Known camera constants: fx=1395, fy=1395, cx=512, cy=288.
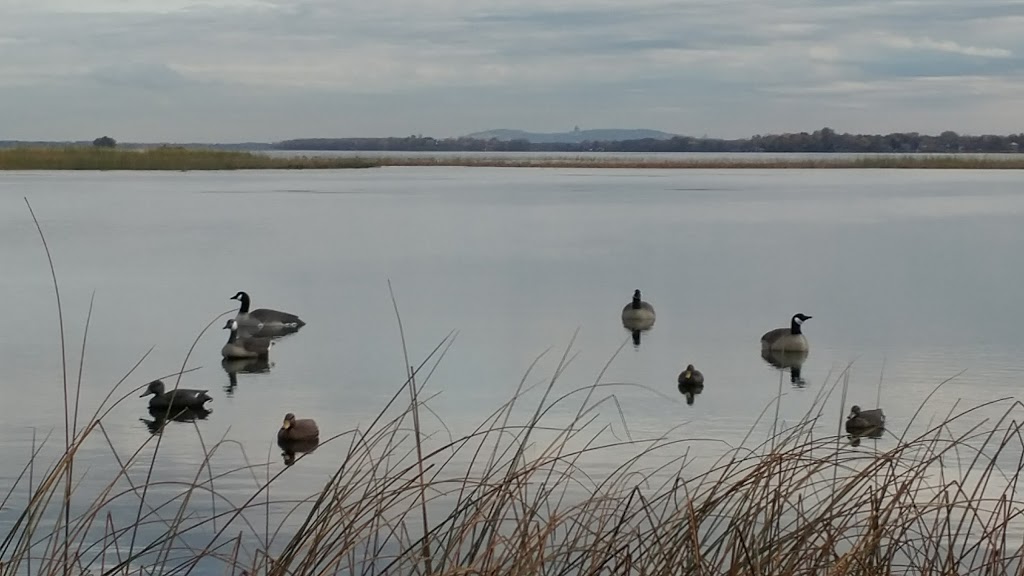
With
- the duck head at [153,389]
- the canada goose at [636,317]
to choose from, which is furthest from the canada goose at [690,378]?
the canada goose at [636,317]

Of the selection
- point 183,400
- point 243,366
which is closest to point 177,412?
point 183,400

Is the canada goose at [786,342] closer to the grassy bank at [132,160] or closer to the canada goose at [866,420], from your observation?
the canada goose at [866,420]

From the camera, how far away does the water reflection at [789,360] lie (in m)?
11.9

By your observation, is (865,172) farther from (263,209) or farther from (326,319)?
(326,319)

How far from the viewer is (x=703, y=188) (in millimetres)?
64250

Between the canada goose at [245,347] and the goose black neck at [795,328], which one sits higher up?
the goose black neck at [795,328]

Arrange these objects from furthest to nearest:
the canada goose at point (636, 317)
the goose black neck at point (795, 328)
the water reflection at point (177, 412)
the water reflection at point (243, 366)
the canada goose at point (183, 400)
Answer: the canada goose at point (636, 317) < the goose black neck at point (795, 328) < the water reflection at point (243, 366) < the canada goose at point (183, 400) < the water reflection at point (177, 412)

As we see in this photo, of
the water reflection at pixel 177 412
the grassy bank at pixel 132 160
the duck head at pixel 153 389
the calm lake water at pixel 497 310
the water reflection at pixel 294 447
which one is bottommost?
the grassy bank at pixel 132 160

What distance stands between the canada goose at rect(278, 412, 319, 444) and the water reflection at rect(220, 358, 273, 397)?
3278mm

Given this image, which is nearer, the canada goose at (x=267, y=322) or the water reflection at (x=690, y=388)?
the water reflection at (x=690, y=388)

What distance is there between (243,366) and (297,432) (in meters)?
4.24

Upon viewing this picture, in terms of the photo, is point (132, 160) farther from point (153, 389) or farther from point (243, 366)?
point (153, 389)

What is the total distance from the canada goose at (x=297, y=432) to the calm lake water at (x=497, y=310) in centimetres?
18

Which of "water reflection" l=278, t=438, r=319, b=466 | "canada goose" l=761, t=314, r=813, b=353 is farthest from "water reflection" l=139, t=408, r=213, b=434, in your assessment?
"canada goose" l=761, t=314, r=813, b=353
